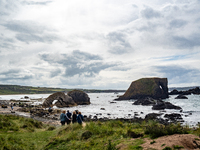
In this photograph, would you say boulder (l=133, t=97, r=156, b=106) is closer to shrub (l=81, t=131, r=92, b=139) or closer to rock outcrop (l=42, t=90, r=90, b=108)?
rock outcrop (l=42, t=90, r=90, b=108)

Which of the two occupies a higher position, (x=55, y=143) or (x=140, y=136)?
(x=140, y=136)

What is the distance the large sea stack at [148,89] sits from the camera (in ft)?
271

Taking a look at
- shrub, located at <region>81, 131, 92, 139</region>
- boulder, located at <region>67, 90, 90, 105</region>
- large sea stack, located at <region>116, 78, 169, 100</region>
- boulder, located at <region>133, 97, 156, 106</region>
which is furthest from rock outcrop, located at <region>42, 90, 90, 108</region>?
shrub, located at <region>81, 131, 92, 139</region>

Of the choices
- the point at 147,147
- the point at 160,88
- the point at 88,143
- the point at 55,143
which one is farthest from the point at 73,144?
the point at 160,88

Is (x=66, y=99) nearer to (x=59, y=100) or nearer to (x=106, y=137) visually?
(x=59, y=100)

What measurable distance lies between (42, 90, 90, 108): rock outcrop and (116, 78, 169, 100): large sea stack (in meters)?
31.9

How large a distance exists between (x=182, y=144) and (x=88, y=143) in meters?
4.71

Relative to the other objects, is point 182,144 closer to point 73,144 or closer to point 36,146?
point 73,144

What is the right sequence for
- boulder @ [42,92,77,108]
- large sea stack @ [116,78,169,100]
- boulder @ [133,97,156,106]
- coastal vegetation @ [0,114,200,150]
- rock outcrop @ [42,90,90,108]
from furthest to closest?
large sea stack @ [116,78,169,100], boulder @ [133,97,156,106], rock outcrop @ [42,90,90,108], boulder @ [42,92,77,108], coastal vegetation @ [0,114,200,150]

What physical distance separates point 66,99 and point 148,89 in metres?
45.3

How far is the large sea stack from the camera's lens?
82.6m

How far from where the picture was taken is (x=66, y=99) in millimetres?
57156

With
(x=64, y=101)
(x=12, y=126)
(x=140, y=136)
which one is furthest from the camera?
(x=64, y=101)

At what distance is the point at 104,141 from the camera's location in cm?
869
